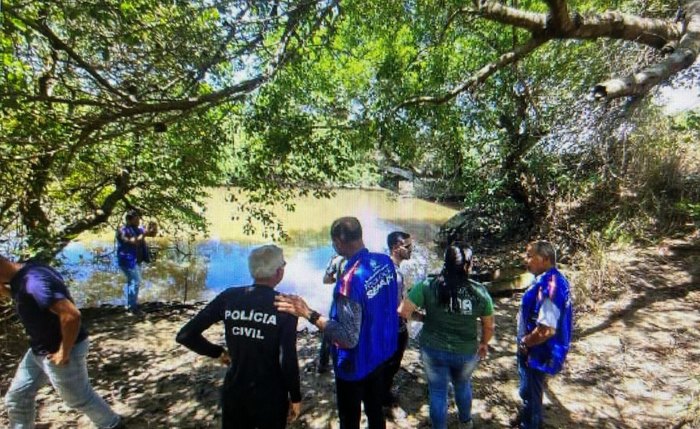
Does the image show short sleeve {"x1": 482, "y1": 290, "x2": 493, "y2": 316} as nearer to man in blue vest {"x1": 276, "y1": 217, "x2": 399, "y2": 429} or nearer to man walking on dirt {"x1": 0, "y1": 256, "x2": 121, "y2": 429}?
man in blue vest {"x1": 276, "y1": 217, "x2": 399, "y2": 429}

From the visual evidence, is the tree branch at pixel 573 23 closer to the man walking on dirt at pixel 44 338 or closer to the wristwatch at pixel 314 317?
the wristwatch at pixel 314 317

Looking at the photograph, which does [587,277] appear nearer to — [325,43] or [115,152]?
[325,43]

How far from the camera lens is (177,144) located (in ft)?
22.6

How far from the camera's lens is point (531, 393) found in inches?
131

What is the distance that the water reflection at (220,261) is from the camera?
10.1 meters

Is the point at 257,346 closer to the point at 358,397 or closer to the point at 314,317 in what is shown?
the point at 314,317

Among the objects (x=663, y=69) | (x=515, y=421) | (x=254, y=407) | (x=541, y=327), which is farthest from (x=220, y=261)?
(x=663, y=69)

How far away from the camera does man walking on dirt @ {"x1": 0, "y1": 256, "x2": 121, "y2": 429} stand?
278cm

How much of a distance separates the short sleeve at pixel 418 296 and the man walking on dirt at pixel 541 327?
2.85ft

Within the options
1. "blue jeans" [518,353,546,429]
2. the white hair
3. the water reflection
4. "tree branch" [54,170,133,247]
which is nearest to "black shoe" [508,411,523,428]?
"blue jeans" [518,353,546,429]

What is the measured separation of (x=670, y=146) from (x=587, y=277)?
4127 mm

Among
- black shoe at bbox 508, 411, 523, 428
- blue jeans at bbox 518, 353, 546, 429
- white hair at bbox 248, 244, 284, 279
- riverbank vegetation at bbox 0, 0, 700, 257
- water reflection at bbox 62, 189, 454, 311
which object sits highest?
riverbank vegetation at bbox 0, 0, 700, 257

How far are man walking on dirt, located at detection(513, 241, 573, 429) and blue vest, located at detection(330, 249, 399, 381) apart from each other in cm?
124

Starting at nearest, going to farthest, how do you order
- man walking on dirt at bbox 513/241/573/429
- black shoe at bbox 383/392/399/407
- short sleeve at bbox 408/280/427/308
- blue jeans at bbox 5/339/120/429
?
blue jeans at bbox 5/339/120/429 → man walking on dirt at bbox 513/241/573/429 → short sleeve at bbox 408/280/427/308 → black shoe at bbox 383/392/399/407
